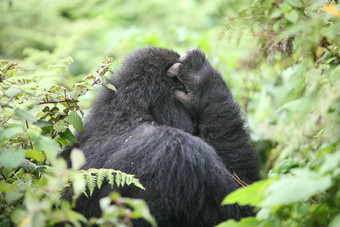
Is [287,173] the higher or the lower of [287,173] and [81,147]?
the lower

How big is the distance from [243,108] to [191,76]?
125 cm

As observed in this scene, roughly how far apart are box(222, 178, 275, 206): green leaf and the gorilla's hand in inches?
45.4

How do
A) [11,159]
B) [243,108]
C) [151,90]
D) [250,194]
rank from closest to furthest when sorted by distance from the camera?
1. [250,194]
2. [11,159]
3. [151,90]
4. [243,108]

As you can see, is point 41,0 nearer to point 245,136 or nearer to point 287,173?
point 245,136

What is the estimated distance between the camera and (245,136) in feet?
8.63

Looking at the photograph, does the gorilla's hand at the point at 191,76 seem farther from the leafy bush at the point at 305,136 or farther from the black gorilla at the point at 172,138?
the leafy bush at the point at 305,136

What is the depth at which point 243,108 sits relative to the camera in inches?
143

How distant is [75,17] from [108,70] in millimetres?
5959

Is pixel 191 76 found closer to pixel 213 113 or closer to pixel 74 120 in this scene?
pixel 213 113

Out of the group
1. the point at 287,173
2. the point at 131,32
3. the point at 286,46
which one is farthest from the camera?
the point at 131,32

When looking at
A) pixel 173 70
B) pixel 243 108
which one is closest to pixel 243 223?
pixel 173 70

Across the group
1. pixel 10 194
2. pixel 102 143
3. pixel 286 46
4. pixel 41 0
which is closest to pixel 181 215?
pixel 102 143

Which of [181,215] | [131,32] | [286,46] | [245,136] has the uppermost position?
[131,32]

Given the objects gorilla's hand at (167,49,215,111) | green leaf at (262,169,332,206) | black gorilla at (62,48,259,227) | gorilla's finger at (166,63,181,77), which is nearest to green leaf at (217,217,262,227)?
green leaf at (262,169,332,206)
